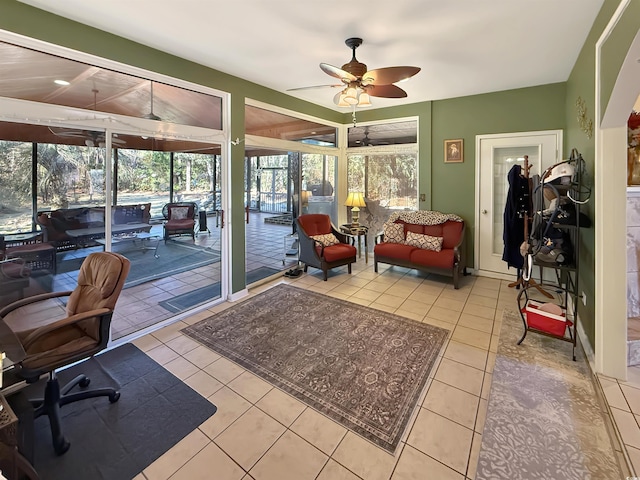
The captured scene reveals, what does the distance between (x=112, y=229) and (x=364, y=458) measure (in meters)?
2.91

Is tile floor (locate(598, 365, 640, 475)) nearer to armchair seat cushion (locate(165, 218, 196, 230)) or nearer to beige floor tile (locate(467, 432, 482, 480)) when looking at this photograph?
beige floor tile (locate(467, 432, 482, 480))

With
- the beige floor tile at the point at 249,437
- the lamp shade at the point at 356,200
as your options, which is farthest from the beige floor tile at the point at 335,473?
the lamp shade at the point at 356,200

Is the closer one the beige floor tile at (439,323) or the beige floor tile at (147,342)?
the beige floor tile at (147,342)

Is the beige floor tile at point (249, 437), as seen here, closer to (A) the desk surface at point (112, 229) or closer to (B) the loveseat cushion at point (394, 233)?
(A) the desk surface at point (112, 229)

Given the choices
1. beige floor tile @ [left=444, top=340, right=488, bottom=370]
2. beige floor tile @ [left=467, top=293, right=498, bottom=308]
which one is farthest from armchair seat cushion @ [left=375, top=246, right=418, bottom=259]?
beige floor tile @ [left=444, top=340, right=488, bottom=370]

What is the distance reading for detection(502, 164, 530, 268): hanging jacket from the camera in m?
4.25

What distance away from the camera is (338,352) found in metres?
2.80

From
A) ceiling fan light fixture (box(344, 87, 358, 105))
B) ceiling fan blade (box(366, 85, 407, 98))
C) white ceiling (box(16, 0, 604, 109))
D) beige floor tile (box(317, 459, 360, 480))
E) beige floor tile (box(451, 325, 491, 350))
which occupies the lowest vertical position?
beige floor tile (box(317, 459, 360, 480))

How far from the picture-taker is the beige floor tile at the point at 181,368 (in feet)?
8.19

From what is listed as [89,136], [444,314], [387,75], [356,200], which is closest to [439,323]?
[444,314]

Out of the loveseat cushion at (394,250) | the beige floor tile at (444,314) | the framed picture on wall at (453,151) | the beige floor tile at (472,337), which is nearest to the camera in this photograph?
the beige floor tile at (472,337)

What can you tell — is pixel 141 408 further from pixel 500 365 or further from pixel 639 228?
pixel 639 228

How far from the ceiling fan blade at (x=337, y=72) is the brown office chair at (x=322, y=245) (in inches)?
96.8

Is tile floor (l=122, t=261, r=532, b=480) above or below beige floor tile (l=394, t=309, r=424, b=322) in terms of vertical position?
below
